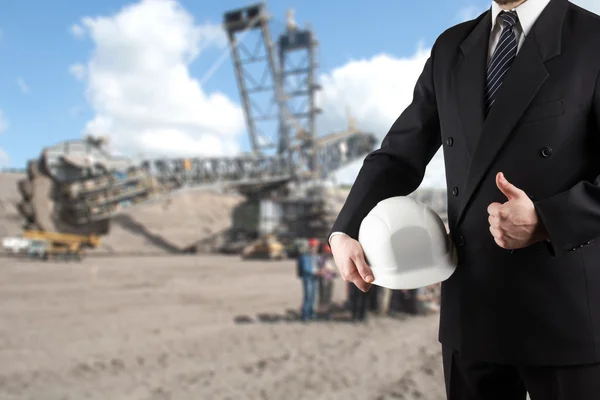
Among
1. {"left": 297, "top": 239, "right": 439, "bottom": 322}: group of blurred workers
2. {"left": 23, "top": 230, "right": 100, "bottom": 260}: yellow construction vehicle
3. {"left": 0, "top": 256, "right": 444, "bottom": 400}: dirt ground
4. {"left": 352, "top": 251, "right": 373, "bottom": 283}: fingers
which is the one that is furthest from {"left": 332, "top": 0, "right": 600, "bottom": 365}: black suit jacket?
{"left": 23, "top": 230, "right": 100, "bottom": 260}: yellow construction vehicle

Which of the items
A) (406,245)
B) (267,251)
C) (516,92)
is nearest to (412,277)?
(406,245)

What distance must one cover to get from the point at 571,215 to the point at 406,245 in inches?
8.7

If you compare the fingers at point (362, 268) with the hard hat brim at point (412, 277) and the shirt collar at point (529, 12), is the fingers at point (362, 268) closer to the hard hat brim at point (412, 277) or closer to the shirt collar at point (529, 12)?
the hard hat brim at point (412, 277)

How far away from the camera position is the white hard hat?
75 centimetres

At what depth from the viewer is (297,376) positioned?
12.3ft

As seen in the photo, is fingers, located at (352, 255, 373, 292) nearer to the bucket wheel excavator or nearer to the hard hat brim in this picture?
the hard hat brim

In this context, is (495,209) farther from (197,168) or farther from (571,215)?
(197,168)

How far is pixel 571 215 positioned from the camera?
24.9 inches

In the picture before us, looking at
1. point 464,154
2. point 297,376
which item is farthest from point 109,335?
point 464,154

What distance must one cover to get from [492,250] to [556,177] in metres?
0.14

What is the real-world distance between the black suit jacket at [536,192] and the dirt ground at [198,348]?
2.80 metres

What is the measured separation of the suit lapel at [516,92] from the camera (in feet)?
2.36

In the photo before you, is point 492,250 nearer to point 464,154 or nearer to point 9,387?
point 464,154

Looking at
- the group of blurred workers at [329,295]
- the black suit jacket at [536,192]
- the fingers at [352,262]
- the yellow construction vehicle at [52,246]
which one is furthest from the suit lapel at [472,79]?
the yellow construction vehicle at [52,246]
